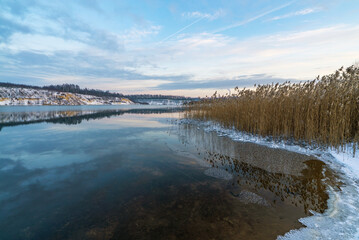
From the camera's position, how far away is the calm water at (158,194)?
2127mm

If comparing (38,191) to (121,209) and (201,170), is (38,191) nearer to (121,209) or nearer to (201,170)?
(121,209)

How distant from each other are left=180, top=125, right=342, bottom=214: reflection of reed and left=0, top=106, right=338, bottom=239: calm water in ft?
0.07

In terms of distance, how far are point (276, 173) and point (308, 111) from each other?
354cm

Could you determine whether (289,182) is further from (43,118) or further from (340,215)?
(43,118)

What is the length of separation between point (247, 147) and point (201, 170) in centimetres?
301

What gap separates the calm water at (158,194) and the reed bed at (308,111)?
176 centimetres

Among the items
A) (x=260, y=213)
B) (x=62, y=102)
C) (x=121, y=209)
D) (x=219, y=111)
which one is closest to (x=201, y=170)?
(x=260, y=213)

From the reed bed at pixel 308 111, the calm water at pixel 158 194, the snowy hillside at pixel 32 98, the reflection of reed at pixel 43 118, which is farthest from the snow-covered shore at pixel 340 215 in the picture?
the snowy hillside at pixel 32 98

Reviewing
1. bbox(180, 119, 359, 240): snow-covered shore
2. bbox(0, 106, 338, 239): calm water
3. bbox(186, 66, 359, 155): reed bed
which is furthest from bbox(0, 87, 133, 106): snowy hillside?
bbox(180, 119, 359, 240): snow-covered shore

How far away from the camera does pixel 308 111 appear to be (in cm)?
589

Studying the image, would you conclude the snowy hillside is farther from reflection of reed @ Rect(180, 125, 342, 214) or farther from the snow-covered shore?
the snow-covered shore

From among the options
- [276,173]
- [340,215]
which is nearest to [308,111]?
[276,173]

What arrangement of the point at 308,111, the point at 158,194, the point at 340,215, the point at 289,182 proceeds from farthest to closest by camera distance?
the point at 308,111
the point at 289,182
the point at 158,194
the point at 340,215

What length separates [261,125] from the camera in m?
7.62
